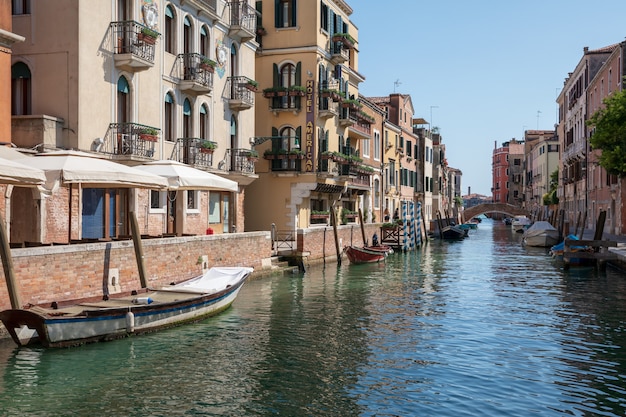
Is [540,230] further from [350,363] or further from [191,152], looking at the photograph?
[350,363]

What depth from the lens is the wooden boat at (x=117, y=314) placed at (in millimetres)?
10469

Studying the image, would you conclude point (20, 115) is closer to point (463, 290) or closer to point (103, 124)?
point (103, 124)

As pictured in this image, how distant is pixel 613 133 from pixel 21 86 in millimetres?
21231

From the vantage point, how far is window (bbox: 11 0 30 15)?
16359mm

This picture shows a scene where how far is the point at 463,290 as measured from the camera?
65.6ft

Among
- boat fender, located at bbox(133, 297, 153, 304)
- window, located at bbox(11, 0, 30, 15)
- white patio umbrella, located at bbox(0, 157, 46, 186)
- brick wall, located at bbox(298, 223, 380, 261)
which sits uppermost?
window, located at bbox(11, 0, 30, 15)

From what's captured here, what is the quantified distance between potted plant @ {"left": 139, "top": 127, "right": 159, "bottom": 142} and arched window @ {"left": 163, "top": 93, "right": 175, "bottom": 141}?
212 cm

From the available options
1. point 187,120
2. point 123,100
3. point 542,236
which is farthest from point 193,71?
point 542,236

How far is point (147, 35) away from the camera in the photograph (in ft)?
58.2

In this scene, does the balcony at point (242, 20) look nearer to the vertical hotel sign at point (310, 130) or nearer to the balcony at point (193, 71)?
the balcony at point (193, 71)

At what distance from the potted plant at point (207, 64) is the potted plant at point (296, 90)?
25.3ft

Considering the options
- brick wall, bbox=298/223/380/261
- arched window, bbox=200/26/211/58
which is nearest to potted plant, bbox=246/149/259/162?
brick wall, bbox=298/223/380/261

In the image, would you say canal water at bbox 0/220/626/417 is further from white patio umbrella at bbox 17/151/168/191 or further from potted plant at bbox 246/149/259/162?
potted plant at bbox 246/149/259/162

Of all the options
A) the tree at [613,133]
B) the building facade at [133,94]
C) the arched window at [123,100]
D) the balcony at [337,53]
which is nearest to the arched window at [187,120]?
the building facade at [133,94]
